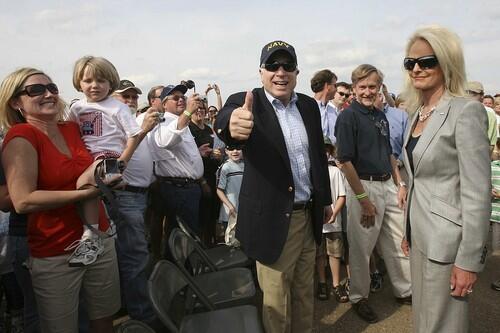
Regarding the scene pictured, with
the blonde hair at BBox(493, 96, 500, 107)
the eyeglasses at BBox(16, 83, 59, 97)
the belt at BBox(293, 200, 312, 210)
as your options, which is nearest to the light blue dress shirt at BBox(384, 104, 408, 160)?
the belt at BBox(293, 200, 312, 210)

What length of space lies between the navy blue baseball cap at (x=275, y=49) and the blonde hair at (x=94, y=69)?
3.91 feet

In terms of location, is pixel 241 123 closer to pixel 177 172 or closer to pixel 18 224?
pixel 18 224

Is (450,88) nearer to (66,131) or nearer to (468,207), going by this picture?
(468,207)

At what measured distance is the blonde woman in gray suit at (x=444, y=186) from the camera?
1.65 metres

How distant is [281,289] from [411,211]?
0.85 m

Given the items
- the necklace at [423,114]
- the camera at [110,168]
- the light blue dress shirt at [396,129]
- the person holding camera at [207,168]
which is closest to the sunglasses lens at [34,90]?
the camera at [110,168]

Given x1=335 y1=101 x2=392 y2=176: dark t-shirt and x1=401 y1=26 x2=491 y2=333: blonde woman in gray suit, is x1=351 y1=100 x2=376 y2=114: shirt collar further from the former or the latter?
x1=401 y1=26 x2=491 y2=333: blonde woman in gray suit

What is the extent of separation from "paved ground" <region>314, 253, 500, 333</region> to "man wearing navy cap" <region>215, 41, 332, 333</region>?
3.37ft

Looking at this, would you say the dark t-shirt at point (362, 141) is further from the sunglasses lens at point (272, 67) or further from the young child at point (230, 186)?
the young child at point (230, 186)

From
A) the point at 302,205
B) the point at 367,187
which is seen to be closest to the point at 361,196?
the point at 367,187

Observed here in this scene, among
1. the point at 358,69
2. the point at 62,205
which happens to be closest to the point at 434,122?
the point at 358,69

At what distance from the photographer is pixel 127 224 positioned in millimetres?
2992

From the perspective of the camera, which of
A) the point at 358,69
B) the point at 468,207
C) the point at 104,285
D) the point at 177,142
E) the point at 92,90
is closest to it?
the point at 468,207

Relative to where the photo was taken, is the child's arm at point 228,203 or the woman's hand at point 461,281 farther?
the child's arm at point 228,203
